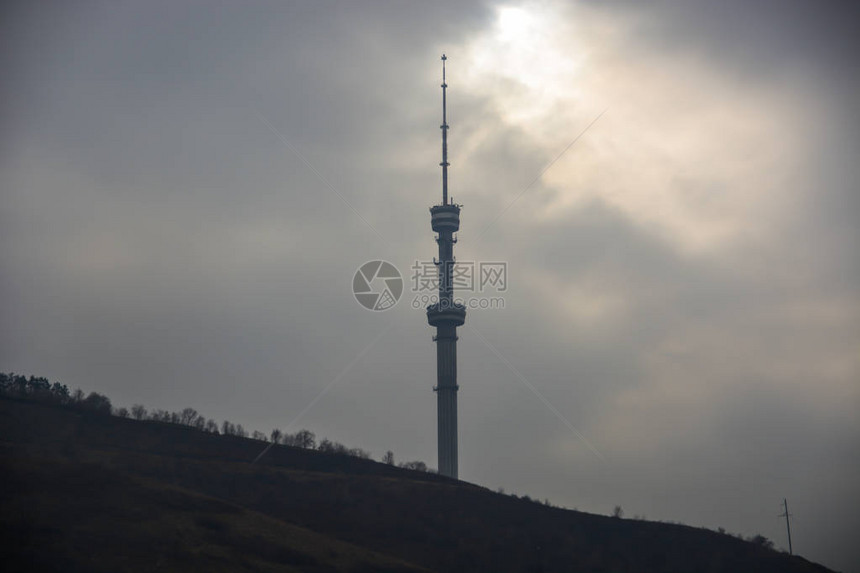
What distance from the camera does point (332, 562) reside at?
89.4m

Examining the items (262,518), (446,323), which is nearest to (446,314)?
(446,323)

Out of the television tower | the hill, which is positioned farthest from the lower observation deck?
the hill

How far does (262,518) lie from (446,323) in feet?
286

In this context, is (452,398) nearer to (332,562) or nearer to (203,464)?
(203,464)

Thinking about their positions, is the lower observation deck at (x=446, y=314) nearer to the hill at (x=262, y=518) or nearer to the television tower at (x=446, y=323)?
the television tower at (x=446, y=323)

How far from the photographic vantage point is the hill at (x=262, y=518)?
8219 centimetres

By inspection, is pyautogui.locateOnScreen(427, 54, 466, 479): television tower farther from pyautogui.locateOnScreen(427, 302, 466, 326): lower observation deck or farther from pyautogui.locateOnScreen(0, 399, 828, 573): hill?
pyautogui.locateOnScreen(0, 399, 828, 573): hill

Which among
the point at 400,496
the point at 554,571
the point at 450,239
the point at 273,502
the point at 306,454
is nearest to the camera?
the point at 554,571

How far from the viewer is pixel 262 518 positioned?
97000mm

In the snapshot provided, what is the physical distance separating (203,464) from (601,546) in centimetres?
5068

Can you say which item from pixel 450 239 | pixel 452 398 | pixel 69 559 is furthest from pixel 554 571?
pixel 450 239

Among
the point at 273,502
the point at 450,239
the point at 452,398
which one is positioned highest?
the point at 450,239

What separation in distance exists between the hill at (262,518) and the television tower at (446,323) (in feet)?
109

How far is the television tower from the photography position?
175 meters
